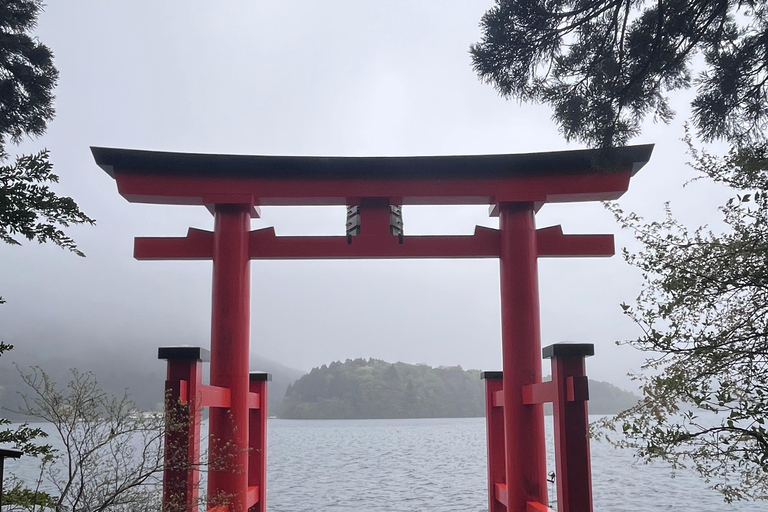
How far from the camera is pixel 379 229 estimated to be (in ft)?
17.2

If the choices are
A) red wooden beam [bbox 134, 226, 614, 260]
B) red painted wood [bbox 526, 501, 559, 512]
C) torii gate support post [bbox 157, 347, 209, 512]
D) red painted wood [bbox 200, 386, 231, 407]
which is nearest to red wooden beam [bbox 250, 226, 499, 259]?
red wooden beam [bbox 134, 226, 614, 260]

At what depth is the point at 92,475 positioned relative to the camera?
3.43 meters

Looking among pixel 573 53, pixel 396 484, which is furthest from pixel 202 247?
pixel 396 484

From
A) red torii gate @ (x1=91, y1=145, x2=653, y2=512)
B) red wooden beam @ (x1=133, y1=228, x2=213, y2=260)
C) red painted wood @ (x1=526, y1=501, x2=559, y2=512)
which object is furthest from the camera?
red wooden beam @ (x1=133, y1=228, x2=213, y2=260)

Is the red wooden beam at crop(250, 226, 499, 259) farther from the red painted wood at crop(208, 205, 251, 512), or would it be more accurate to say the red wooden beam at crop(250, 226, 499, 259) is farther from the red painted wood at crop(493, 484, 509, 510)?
the red painted wood at crop(493, 484, 509, 510)

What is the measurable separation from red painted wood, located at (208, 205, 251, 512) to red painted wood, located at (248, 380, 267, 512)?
2.38 feet

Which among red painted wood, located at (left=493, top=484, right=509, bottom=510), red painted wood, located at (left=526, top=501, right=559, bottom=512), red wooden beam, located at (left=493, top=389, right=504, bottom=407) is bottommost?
red painted wood, located at (left=493, top=484, right=509, bottom=510)

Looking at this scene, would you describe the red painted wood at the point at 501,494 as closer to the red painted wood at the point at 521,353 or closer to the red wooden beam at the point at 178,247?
the red painted wood at the point at 521,353

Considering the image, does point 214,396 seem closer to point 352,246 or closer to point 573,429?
point 352,246

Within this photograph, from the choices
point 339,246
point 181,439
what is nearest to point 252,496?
point 181,439

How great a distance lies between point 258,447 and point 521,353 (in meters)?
2.38

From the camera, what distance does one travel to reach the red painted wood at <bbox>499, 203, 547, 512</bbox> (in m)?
4.82

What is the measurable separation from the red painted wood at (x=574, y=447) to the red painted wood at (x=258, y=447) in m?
2.69

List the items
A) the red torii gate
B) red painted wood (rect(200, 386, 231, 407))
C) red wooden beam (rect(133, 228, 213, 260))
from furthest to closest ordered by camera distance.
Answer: red wooden beam (rect(133, 228, 213, 260))
the red torii gate
red painted wood (rect(200, 386, 231, 407))
